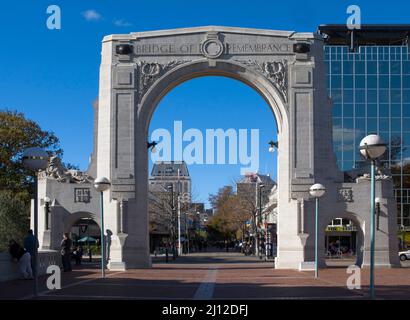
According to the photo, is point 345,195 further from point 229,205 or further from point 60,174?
point 229,205

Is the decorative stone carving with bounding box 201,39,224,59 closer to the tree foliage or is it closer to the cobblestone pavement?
the cobblestone pavement

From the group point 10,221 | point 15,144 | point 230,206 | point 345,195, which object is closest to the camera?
point 345,195

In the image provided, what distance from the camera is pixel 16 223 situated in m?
46.0

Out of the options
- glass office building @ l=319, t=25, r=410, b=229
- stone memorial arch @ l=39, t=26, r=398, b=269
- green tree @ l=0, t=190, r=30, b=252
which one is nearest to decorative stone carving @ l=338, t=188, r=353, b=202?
stone memorial arch @ l=39, t=26, r=398, b=269

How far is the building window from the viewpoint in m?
39.3

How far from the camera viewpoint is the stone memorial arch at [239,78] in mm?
38688

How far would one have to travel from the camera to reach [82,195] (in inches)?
1550

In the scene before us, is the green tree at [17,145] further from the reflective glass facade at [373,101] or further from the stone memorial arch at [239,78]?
the reflective glass facade at [373,101]

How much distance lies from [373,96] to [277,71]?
146 ft

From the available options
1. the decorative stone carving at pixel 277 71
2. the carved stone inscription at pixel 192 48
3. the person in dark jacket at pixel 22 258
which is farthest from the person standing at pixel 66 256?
the decorative stone carving at pixel 277 71

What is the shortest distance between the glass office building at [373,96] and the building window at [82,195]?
46.5 meters

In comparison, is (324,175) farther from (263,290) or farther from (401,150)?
(401,150)

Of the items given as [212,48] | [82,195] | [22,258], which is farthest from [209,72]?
[22,258]
